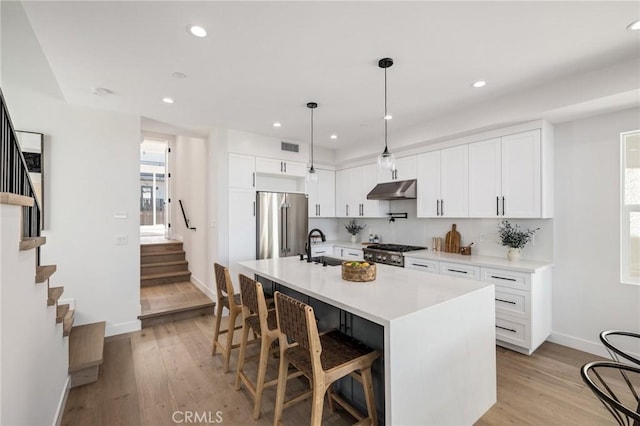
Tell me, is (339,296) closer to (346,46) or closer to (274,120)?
(346,46)

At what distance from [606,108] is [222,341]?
15.2 feet

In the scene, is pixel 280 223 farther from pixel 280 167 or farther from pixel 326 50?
pixel 326 50

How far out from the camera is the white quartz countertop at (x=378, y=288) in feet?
5.38

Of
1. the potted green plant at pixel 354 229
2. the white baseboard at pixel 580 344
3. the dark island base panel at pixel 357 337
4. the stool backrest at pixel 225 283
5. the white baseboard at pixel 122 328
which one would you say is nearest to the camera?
the dark island base panel at pixel 357 337

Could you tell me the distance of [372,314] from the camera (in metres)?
1.54

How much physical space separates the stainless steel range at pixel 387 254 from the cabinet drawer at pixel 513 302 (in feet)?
4.01

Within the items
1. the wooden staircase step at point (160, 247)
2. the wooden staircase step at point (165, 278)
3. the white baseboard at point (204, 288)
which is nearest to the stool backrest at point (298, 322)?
the white baseboard at point (204, 288)

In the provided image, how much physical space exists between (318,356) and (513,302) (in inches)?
99.4

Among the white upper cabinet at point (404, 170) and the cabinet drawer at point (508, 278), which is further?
the white upper cabinet at point (404, 170)

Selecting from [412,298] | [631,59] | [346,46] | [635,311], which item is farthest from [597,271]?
[346,46]

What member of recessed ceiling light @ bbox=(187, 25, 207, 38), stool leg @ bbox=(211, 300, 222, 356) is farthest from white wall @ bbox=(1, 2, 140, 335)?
recessed ceiling light @ bbox=(187, 25, 207, 38)

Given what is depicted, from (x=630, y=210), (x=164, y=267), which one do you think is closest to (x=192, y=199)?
(x=164, y=267)

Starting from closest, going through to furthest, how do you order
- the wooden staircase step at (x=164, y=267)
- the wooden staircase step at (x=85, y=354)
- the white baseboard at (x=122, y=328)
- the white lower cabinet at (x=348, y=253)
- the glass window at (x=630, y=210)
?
the wooden staircase step at (x=85, y=354) → the glass window at (x=630, y=210) → the white baseboard at (x=122, y=328) → the white lower cabinet at (x=348, y=253) → the wooden staircase step at (x=164, y=267)

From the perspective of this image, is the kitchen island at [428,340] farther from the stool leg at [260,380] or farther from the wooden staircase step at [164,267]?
the wooden staircase step at [164,267]
